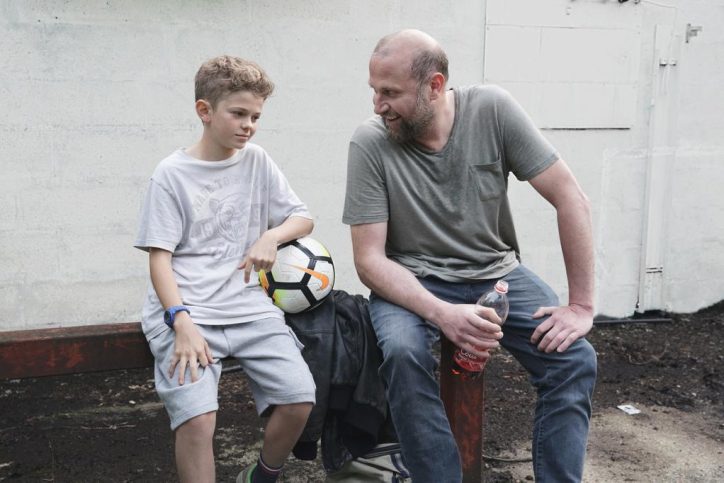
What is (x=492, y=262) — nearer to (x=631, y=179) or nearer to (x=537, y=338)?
(x=537, y=338)

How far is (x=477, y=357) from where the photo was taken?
8.60 feet

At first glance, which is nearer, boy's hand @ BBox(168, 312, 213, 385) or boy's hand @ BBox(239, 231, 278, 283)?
boy's hand @ BBox(168, 312, 213, 385)

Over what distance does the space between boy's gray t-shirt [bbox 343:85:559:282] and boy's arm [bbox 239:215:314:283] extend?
18cm

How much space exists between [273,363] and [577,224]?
1.22 m

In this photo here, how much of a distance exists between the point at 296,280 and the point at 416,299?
1.43 feet

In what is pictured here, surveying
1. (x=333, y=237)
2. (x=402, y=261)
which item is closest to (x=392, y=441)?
(x=402, y=261)

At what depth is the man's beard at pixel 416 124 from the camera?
276cm

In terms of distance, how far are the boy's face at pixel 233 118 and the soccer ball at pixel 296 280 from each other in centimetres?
43

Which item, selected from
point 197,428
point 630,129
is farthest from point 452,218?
point 630,129

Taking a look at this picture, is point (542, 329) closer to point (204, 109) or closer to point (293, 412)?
point (293, 412)

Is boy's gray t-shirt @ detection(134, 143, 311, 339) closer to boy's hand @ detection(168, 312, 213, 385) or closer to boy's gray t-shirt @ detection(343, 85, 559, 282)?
boy's hand @ detection(168, 312, 213, 385)

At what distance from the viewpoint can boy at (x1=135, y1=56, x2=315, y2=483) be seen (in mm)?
2471

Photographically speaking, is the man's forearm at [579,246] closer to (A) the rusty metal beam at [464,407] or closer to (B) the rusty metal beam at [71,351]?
(A) the rusty metal beam at [464,407]

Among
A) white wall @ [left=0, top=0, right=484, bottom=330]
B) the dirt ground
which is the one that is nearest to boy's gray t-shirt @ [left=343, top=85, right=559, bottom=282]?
the dirt ground
